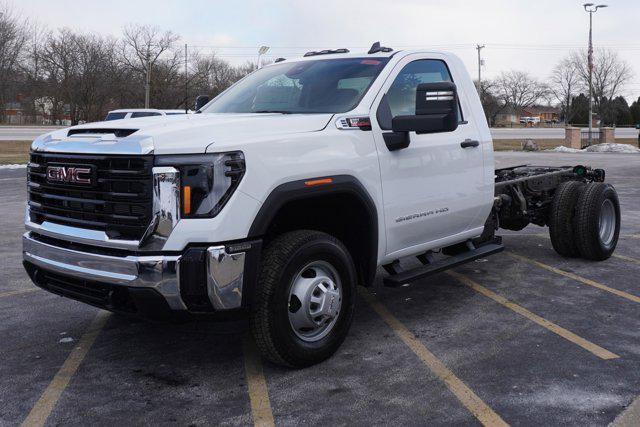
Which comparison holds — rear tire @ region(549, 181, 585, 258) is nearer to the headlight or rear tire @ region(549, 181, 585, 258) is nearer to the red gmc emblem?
the headlight

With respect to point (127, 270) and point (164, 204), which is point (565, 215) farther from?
point (127, 270)

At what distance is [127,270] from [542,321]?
3310 millimetres

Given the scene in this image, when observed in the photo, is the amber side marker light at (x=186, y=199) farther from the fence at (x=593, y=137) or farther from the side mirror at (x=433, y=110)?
the fence at (x=593, y=137)

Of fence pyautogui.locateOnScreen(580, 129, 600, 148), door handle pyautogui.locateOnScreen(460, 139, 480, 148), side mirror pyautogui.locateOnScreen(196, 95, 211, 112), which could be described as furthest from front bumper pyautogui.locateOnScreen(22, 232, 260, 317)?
fence pyautogui.locateOnScreen(580, 129, 600, 148)

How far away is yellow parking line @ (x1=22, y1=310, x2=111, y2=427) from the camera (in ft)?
11.6

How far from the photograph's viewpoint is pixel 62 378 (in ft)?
13.4

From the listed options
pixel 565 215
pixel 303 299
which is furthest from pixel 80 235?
pixel 565 215

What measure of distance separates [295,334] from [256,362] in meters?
0.51

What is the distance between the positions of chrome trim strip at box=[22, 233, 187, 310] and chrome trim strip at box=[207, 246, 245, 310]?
17 centimetres

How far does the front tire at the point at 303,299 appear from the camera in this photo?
149 inches

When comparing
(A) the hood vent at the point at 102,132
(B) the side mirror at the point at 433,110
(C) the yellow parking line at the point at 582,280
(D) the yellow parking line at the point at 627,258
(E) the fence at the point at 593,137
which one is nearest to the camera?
(A) the hood vent at the point at 102,132

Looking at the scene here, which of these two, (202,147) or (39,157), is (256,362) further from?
(39,157)

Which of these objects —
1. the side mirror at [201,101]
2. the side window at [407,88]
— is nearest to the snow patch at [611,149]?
the side window at [407,88]

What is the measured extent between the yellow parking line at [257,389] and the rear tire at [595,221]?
4121mm
